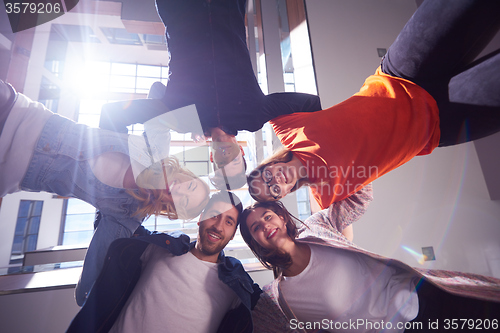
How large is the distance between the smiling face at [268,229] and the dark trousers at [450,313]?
0.48 metres

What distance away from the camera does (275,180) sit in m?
0.86

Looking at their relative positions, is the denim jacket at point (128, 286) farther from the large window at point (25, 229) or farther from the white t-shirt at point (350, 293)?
the large window at point (25, 229)

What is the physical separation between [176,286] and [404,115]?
1093mm

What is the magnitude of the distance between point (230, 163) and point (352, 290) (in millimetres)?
681

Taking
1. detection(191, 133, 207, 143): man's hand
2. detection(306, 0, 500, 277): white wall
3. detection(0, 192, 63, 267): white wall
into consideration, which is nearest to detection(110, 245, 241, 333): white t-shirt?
detection(191, 133, 207, 143): man's hand

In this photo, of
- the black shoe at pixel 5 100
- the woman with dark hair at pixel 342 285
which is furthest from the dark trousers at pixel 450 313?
the black shoe at pixel 5 100

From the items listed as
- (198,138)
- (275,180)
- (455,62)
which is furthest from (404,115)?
(198,138)

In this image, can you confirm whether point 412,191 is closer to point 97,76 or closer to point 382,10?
point 382,10

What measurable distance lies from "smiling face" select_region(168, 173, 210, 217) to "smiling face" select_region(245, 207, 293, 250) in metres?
0.23

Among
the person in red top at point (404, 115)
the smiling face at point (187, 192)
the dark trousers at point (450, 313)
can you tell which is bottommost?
the dark trousers at point (450, 313)

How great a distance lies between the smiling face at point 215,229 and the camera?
0.93 meters

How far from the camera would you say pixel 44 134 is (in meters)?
0.69

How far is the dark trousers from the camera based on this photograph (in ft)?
1.96

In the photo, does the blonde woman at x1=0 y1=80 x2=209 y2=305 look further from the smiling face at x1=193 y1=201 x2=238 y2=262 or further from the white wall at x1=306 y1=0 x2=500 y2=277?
the white wall at x1=306 y1=0 x2=500 y2=277
